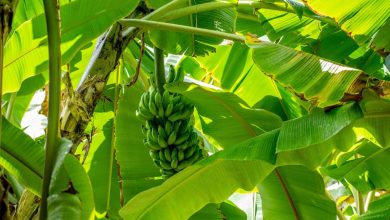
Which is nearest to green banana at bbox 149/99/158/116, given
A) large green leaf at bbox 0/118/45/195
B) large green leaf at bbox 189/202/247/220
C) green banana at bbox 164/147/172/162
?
green banana at bbox 164/147/172/162

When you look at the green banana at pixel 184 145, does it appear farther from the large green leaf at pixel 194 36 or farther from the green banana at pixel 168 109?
the large green leaf at pixel 194 36

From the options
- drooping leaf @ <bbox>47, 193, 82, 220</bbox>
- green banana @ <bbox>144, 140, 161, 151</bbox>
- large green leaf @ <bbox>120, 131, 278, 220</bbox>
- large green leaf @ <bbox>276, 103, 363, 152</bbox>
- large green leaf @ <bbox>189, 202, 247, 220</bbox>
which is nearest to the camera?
drooping leaf @ <bbox>47, 193, 82, 220</bbox>

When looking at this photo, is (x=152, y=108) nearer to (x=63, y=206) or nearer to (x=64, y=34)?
(x=64, y=34)

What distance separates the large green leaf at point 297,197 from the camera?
1502 mm

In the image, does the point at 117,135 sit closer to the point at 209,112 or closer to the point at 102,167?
the point at 102,167

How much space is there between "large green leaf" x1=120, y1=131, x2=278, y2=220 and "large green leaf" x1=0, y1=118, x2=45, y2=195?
1.19 ft

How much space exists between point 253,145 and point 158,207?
12.9 inches

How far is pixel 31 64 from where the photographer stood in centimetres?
128

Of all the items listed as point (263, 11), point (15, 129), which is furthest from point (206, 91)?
point (15, 129)

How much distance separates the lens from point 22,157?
0.96 metres

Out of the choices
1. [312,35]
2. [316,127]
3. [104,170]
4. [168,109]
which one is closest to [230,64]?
[312,35]

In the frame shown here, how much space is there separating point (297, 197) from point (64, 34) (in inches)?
31.0

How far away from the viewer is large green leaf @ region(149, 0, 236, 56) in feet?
5.25

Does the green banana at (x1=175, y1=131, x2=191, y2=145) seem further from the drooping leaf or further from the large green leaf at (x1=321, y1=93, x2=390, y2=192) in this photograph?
the drooping leaf
